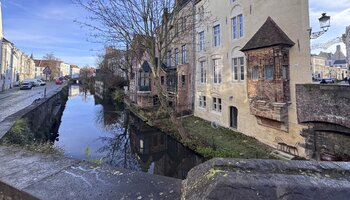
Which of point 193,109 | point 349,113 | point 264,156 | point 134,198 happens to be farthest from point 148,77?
point 134,198

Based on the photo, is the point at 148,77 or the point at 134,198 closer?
the point at 134,198

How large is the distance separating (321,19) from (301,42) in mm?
1248

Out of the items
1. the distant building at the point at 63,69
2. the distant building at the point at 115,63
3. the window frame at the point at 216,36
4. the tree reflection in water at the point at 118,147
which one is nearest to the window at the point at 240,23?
the window frame at the point at 216,36

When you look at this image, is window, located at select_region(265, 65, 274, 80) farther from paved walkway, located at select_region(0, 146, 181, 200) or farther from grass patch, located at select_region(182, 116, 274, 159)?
paved walkway, located at select_region(0, 146, 181, 200)

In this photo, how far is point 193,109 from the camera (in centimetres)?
2009

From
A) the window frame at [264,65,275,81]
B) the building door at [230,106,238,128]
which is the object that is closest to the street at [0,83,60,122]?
the window frame at [264,65,275,81]

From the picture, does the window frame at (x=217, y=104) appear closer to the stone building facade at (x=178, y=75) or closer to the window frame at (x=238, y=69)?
the window frame at (x=238, y=69)

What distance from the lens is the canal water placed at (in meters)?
11.3

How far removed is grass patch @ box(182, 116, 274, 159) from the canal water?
0.65 metres

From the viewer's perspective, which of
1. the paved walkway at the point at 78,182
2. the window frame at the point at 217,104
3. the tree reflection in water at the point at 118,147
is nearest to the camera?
the paved walkway at the point at 78,182

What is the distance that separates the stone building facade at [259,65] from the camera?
10438 millimetres

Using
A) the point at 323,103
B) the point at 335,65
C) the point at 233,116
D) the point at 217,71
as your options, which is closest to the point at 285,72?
the point at 323,103

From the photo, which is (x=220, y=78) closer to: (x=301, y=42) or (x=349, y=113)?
(x=301, y=42)

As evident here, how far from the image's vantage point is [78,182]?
1.70 metres
